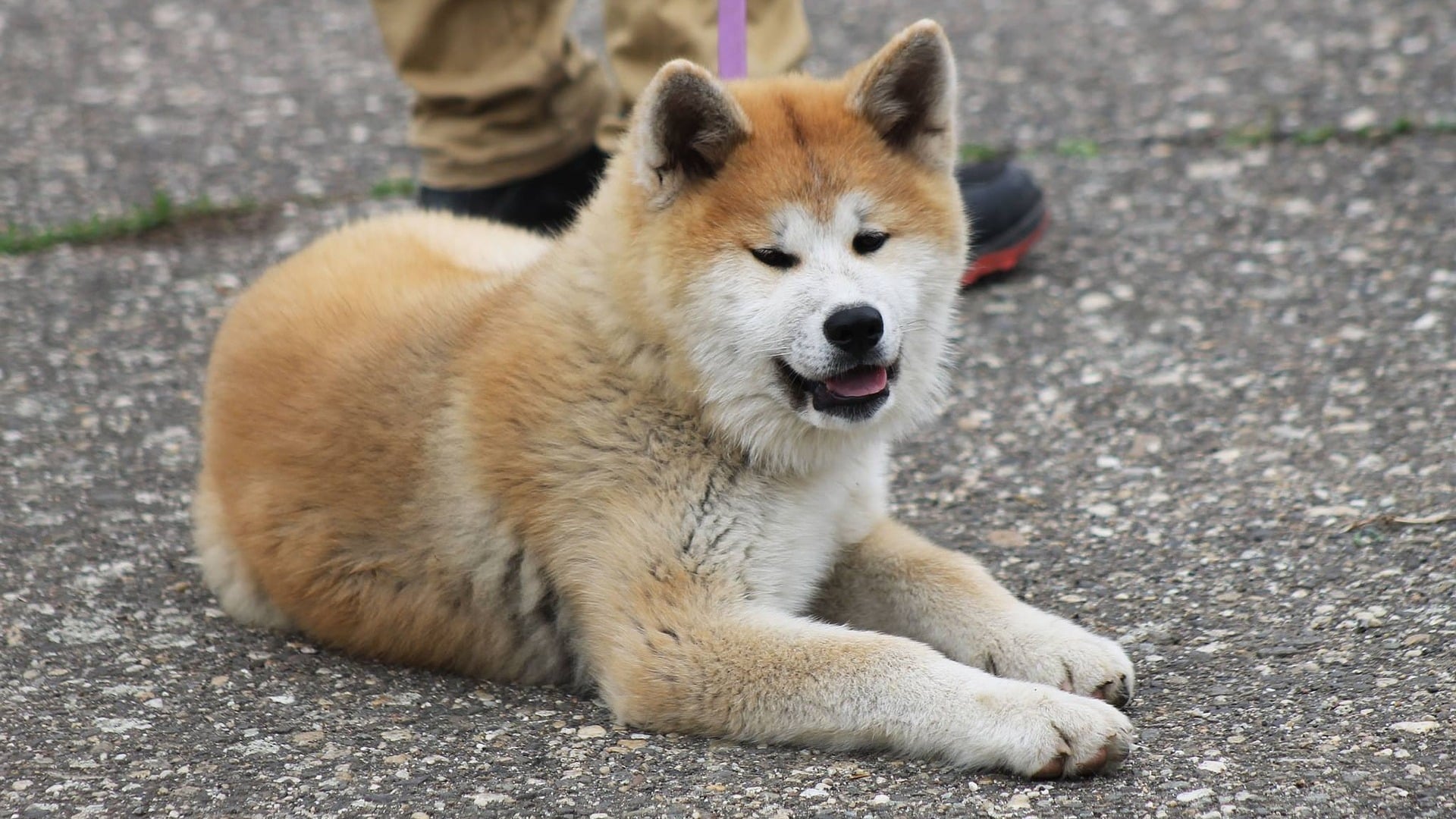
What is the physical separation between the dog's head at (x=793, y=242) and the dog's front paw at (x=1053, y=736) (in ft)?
2.18

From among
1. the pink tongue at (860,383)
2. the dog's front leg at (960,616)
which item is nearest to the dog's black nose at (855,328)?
the pink tongue at (860,383)

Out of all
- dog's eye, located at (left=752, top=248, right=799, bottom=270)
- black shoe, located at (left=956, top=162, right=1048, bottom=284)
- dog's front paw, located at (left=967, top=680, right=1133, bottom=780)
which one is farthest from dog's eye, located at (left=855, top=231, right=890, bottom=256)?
black shoe, located at (left=956, top=162, right=1048, bottom=284)

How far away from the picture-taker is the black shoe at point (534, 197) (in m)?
4.84

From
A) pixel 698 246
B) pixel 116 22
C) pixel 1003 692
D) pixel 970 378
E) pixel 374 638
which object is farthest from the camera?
pixel 116 22

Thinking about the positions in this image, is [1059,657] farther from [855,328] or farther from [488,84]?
[488,84]

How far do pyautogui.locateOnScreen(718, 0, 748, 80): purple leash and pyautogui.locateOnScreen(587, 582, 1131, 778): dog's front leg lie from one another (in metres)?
1.50

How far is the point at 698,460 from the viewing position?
2.96 metres

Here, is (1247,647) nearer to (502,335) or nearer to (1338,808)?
(1338,808)

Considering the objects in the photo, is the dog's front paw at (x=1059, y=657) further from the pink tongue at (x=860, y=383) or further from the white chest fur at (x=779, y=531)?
the pink tongue at (x=860, y=383)

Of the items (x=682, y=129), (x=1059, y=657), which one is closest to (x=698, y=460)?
(x=682, y=129)

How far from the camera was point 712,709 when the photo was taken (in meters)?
2.79

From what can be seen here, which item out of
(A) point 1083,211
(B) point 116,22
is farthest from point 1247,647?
(B) point 116,22

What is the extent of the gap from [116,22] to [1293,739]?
23.1ft

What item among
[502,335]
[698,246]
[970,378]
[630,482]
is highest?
[698,246]
